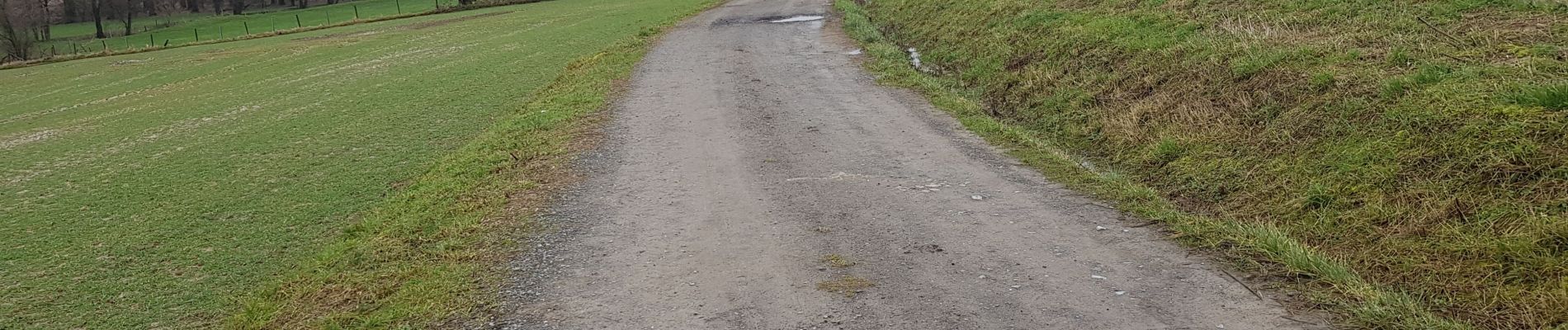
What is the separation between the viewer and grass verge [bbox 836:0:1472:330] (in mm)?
5438

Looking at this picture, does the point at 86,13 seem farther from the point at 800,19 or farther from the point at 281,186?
the point at 281,186

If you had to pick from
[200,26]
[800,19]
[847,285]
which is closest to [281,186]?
[847,285]

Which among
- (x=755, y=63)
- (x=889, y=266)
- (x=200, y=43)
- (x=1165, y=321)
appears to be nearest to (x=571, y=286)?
(x=889, y=266)

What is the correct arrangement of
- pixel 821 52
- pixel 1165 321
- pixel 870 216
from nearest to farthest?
pixel 1165 321 < pixel 870 216 < pixel 821 52

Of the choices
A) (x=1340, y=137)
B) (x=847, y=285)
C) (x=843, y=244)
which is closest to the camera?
(x=847, y=285)

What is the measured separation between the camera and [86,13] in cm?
8512

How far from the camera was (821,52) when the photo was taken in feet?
69.6

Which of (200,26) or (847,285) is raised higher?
(200,26)

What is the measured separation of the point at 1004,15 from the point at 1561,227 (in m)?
14.1

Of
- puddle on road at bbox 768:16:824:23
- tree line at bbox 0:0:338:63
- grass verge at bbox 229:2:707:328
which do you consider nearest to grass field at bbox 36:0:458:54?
tree line at bbox 0:0:338:63

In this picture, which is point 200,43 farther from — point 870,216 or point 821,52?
point 870,216

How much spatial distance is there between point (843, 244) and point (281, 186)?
24.7 ft

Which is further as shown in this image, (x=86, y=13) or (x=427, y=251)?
(x=86, y=13)

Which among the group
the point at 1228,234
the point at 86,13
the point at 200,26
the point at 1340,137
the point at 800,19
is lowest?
the point at 1228,234
